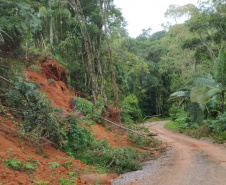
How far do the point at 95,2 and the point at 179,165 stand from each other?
17.1m

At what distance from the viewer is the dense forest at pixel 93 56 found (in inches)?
339

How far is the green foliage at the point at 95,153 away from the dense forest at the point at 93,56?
4.8 inches

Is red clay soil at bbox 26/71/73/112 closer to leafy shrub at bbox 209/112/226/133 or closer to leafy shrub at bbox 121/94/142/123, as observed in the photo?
leafy shrub at bbox 121/94/142/123

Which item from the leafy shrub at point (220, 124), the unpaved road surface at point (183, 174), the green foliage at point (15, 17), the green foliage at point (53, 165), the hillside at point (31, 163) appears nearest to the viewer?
the hillside at point (31, 163)

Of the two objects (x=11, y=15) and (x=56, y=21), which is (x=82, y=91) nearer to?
(x=56, y=21)

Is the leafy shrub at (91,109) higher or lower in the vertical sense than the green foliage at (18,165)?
higher

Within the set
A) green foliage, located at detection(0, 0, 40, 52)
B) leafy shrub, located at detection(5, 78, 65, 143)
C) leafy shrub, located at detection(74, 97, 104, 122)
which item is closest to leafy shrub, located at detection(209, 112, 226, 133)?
leafy shrub, located at detection(74, 97, 104, 122)

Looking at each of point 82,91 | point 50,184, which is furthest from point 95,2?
point 50,184

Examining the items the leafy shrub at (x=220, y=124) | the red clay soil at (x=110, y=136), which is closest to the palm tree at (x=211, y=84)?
the leafy shrub at (x=220, y=124)

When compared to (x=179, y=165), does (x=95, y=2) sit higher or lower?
higher

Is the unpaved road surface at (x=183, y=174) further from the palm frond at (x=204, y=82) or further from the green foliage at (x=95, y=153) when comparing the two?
the palm frond at (x=204, y=82)

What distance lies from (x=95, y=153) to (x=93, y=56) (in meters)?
10.4

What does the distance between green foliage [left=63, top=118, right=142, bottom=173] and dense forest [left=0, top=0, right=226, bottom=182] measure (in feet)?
0.40

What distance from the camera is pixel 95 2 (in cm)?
2086
